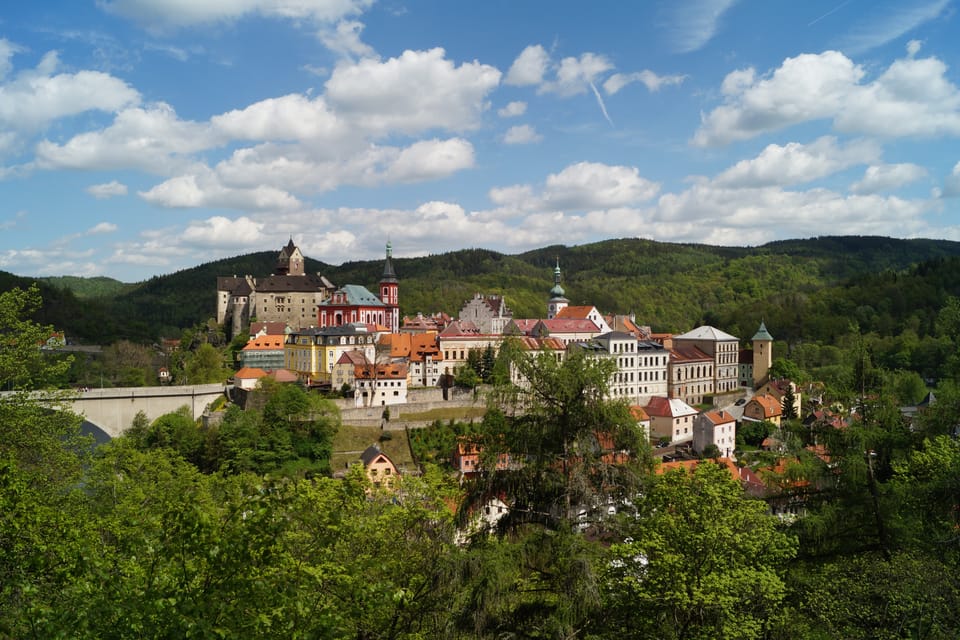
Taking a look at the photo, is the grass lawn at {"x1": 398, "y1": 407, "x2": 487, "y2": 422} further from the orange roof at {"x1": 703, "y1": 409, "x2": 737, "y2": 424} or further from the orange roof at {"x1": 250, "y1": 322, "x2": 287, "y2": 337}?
the orange roof at {"x1": 250, "y1": 322, "x2": 287, "y2": 337}

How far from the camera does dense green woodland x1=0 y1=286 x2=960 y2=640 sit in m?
7.69

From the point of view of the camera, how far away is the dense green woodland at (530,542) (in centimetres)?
769

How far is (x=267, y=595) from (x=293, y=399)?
4909 cm

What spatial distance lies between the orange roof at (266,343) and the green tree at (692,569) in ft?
204

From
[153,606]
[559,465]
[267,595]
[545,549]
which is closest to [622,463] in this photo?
[559,465]

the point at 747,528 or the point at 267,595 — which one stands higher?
the point at 267,595

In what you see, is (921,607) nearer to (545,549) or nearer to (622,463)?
(622,463)

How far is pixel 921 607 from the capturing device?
10.7m

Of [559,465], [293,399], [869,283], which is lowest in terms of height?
[293,399]

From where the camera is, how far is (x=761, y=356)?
81.5m

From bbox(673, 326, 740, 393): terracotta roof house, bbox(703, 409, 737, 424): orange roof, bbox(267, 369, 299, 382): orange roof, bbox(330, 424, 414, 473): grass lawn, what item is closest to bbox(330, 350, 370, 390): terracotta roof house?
bbox(267, 369, 299, 382): orange roof

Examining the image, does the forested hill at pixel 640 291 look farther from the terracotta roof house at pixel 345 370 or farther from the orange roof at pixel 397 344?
the terracotta roof house at pixel 345 370

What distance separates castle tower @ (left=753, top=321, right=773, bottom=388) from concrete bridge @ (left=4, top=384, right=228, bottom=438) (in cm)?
5826

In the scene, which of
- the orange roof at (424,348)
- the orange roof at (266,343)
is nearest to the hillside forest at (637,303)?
the orange roof at (266,343)
